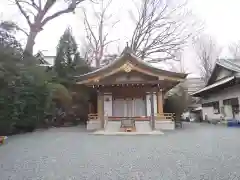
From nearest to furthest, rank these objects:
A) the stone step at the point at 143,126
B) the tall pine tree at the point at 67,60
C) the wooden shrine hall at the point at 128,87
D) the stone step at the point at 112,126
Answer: the stone step at the point at 143,126 < the stone step at the point at 112,126 < the wooden shrine hall at the point at 128,87 < the tall pine tree at the point at 67,60

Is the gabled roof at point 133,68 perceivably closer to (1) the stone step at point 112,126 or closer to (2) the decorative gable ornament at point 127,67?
(2) the decorative gable ornament at point 127,67

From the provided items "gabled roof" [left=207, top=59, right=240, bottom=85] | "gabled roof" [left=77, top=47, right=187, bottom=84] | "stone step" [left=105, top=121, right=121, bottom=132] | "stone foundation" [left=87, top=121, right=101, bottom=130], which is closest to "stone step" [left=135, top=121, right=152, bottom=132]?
"stone step" [left=105, top=121, right=121, bottom=132]

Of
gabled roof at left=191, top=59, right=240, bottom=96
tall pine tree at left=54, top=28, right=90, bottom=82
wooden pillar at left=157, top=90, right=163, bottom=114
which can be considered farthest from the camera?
tall pine tree at left=54, top=28, right=90, bottom=82

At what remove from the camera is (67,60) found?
16.3 metres

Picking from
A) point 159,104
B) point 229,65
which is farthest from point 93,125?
point 229,65

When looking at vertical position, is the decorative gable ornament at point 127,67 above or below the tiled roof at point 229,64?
below

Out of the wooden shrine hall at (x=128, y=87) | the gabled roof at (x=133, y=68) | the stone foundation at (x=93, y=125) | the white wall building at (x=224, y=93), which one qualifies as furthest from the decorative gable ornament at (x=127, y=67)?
the white wall building at (x=224, y=93)

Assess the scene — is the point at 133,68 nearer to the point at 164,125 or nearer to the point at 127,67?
the point at 127,67

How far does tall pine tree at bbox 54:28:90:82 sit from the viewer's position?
623 inches

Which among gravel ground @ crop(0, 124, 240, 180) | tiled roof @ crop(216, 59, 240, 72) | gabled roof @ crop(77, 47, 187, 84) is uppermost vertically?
tiled roof @ crop(216, 59, 240, 72)

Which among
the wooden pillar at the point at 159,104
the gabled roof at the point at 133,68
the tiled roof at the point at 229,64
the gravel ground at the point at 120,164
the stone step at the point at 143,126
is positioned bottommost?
the gravel ground at the point at 120,164

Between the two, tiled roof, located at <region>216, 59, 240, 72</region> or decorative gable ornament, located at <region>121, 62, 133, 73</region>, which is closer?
decorative gable ornament, located at <region>121, 62, 133, 73</region>

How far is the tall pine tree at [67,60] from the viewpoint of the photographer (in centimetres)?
1583

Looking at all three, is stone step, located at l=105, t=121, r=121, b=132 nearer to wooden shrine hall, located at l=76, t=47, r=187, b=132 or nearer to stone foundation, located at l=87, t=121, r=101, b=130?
wooden shrine hall, located at l=76, t=47, r=187, b=132
